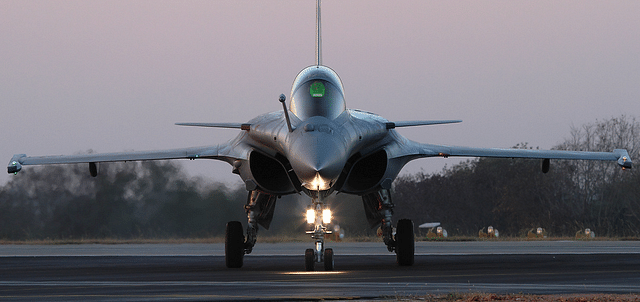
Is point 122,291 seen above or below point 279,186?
below

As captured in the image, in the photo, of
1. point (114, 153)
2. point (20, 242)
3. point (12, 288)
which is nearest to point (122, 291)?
point (12, 288)

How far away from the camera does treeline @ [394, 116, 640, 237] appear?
130ft

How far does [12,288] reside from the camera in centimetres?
1060

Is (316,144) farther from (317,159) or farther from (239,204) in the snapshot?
(239,204)

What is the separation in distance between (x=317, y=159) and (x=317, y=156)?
0.05 metres

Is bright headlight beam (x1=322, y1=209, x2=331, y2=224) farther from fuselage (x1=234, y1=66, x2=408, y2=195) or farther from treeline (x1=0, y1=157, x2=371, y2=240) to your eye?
treeline (x1=0, y1=157, x2=371, y2=240)

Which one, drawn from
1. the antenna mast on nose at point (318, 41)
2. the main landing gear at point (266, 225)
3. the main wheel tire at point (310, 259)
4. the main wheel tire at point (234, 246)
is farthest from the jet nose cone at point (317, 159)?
the antenna mast on nose at point (318, 41)

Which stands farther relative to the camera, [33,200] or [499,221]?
[499,221]

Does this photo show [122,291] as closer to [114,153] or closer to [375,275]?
[375,275]

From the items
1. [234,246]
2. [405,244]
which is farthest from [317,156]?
[405,244]

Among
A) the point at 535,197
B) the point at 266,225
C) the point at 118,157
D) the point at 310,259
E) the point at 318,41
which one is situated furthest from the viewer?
the point at 535,197

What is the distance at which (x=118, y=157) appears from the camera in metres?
17.1

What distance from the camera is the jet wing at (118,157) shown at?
54.1 feet

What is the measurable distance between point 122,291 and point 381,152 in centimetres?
623
